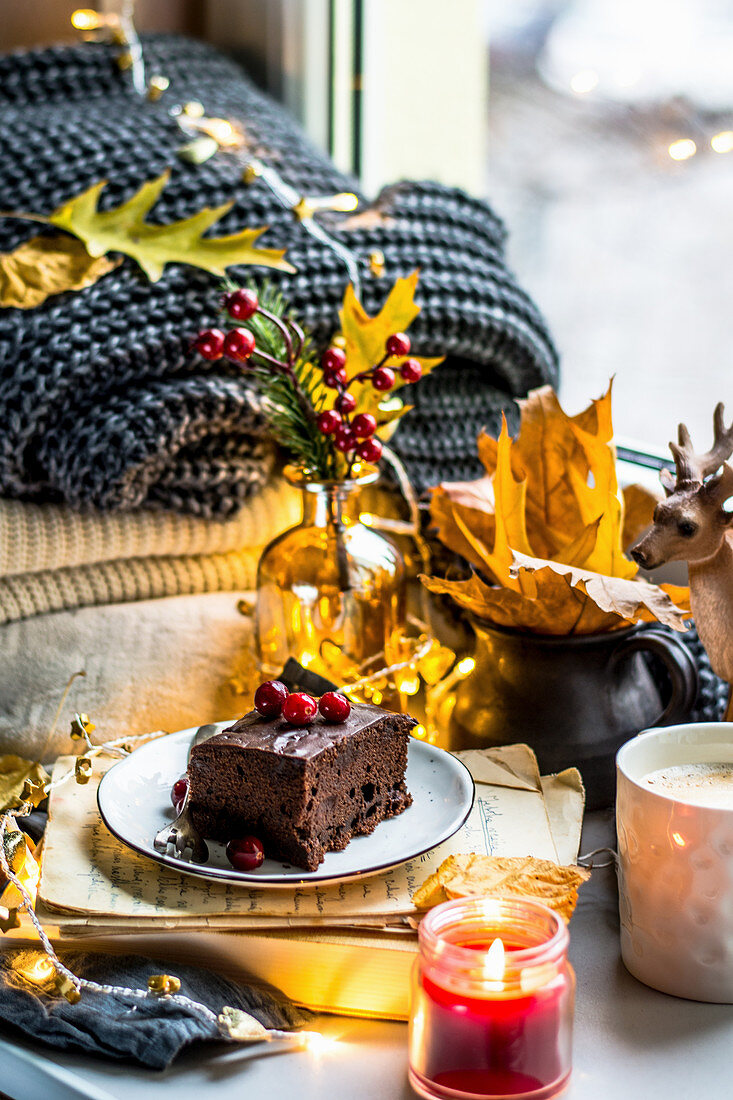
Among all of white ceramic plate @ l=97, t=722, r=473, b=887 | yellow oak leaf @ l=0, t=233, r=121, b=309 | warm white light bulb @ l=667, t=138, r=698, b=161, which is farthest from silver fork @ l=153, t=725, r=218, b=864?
warm white light bulb @ l=667, t=138, r=698, b=161

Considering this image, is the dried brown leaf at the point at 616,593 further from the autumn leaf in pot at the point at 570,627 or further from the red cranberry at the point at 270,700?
the red cranberry at the point at 270,700

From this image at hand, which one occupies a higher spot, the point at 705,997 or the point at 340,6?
the point at 340,6

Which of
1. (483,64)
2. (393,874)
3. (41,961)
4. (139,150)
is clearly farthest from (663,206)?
(41,961)

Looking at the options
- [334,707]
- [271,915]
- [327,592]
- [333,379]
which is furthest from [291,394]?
[271,915]

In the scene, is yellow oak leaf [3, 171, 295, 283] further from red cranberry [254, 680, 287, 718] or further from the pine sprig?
red cranberry [254, 680, 287, 718]

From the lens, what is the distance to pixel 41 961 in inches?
21.1

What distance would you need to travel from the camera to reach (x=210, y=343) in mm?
678

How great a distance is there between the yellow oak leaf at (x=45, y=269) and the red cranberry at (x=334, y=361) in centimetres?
17

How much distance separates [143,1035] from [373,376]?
407mm

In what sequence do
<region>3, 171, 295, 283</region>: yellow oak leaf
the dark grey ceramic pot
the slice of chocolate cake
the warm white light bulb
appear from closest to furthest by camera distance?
the slice of chocolate cake < the dark grey ceramic pot < <region>3, 171, 295, 283</region>: yellow oak leaf < the warm white light bulb

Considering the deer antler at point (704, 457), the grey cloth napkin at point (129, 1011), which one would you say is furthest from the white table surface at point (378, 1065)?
the deer antler at point (704, 457)

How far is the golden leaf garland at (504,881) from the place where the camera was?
532 millimetres

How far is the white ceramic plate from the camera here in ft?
1.79

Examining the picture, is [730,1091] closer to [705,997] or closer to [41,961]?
[705,997]
